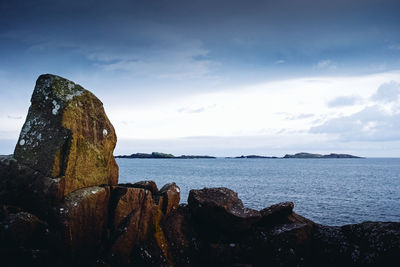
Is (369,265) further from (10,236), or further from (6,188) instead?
(6,188)

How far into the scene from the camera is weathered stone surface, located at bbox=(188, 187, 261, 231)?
1298 centimetres

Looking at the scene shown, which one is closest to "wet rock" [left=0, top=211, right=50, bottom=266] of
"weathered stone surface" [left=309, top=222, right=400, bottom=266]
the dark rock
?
the dark rock

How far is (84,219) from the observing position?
11.3m

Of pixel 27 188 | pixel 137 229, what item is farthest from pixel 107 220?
pixel 27 188

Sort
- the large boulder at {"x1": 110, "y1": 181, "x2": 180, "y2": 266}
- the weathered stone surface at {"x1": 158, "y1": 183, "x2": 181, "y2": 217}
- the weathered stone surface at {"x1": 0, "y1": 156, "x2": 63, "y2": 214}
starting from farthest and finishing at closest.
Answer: the weathered stone surface at {"x1": 158, "y1": 183, "x2": 181, "y2": 217} < the large boulder at {"x1": 110, "y1": 181, "x2": 180, "y2": 266} < the weathered stone surface at {"x1": 0, "y1": 156, "x2": 63, "y2": 214}

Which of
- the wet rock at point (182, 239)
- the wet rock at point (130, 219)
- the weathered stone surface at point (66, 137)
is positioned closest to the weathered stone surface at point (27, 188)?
the weathered stone surface at point (66, 137)

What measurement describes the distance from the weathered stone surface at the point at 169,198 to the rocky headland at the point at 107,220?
1.8 inches

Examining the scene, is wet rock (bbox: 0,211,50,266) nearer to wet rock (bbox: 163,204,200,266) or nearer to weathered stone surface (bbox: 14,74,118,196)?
weathered stone surface (bbox: 14,74,118,196)

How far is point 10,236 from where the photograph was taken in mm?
9953

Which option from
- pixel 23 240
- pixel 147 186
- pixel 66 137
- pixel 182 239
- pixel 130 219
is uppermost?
pixel 66 137

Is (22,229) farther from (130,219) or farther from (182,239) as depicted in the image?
(182,239)

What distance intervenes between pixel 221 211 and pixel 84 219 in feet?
18.0

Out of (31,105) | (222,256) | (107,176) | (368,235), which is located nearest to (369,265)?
(368,235)

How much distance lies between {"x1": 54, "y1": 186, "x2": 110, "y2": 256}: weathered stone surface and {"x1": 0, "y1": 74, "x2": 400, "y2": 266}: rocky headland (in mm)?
35
